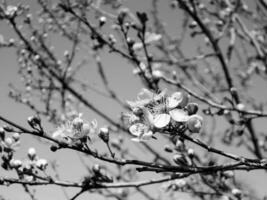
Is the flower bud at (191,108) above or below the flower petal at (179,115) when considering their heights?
above

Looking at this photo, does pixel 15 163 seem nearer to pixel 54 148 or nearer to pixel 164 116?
pixel 54 148

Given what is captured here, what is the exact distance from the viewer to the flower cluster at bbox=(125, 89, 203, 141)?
1508mm

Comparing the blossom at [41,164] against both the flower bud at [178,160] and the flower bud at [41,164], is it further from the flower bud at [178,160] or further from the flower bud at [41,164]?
the flower bud at [178,160]

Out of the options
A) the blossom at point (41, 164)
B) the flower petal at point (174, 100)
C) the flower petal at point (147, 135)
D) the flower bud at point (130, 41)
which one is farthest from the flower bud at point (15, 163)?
the flower bud at point (130, 41)

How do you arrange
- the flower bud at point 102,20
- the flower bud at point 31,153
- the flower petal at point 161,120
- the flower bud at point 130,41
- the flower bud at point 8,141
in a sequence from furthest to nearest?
the flower bud at point 102,20 → the flower bud at point 130,41 → the flower bud at point 31,153 → the flower bud at point 8,141 → the flower petal at point 161,120

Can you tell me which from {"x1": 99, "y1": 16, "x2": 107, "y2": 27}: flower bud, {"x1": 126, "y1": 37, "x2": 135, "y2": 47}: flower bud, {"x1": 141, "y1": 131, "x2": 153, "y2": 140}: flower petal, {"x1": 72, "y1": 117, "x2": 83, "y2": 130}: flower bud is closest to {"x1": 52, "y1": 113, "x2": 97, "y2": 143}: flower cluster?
{"x1": 72, "y1": 117, "x2": 83, "y2": 130}: flower bud

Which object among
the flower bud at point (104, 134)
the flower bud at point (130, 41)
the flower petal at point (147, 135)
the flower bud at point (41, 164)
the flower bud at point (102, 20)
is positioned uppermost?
the flower bud at point (102, 20)

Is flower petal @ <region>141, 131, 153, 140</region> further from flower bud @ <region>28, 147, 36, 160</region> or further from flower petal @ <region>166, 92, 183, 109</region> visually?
flower bud @ <region>28, 147, 36, 160</region>

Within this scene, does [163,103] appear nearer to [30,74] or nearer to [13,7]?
[13,7]

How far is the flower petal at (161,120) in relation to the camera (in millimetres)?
1469

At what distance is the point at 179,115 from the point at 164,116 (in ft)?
0.23

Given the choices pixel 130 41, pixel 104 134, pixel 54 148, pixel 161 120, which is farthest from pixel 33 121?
pixel 130 41

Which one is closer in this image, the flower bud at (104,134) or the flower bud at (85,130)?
the flower bud at (85,130)

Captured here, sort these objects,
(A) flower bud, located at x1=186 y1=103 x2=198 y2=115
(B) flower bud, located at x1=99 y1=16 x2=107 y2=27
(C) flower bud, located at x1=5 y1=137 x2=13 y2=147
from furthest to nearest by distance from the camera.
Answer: (B) flower bud, located at x1=99 y1=16 x2=107 y2=27
(C) flower bud, located at x1=5 y1=137 x2=13 y2=147
(A) flower bud, located at x1=186 y1=103 x2=198 y2=115
